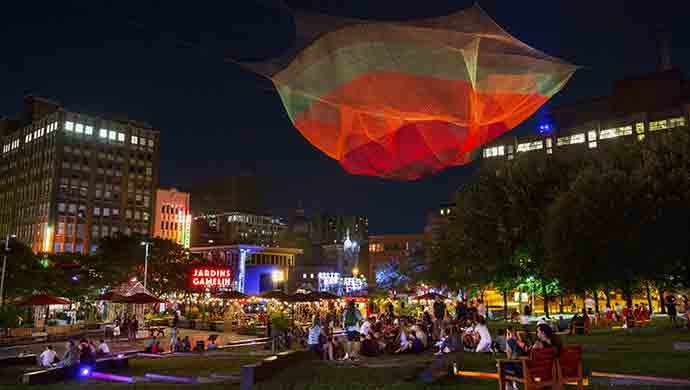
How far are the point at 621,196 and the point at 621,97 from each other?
114 meters

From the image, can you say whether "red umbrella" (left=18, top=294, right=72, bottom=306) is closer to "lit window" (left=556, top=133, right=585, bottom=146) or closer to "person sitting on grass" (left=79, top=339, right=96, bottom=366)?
"person sitting on grass" (left=79, top=339, right=96, bottom=366)

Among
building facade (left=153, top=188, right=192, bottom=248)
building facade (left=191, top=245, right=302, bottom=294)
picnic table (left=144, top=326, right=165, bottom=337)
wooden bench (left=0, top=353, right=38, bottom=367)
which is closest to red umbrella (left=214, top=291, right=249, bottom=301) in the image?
picnic table (left=144, top=326, right=165, bottom=337)

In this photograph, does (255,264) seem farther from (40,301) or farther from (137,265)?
(40,301)

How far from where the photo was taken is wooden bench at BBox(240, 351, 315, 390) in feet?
41.8

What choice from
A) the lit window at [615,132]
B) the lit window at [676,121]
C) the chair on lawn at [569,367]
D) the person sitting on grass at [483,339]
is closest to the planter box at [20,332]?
the person sitting on grass at [483,339]

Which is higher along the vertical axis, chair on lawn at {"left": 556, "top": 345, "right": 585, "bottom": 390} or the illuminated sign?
the illuminated sign

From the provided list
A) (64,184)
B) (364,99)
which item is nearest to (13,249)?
(364,99)

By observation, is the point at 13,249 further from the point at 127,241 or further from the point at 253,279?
the point at 253,279

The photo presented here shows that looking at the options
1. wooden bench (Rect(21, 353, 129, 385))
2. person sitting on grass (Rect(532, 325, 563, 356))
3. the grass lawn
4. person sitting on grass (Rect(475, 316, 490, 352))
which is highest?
person sitting on grass (Rect(532, 325, 563, 356))

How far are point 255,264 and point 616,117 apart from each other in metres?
86.6

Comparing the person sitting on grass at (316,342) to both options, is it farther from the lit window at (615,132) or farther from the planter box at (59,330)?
the lit window at (615,132)

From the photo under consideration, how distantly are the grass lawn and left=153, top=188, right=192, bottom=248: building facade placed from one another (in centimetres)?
12542

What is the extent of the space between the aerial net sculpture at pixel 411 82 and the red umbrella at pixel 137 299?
17879 mm

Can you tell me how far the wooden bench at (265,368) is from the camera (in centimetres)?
1274
